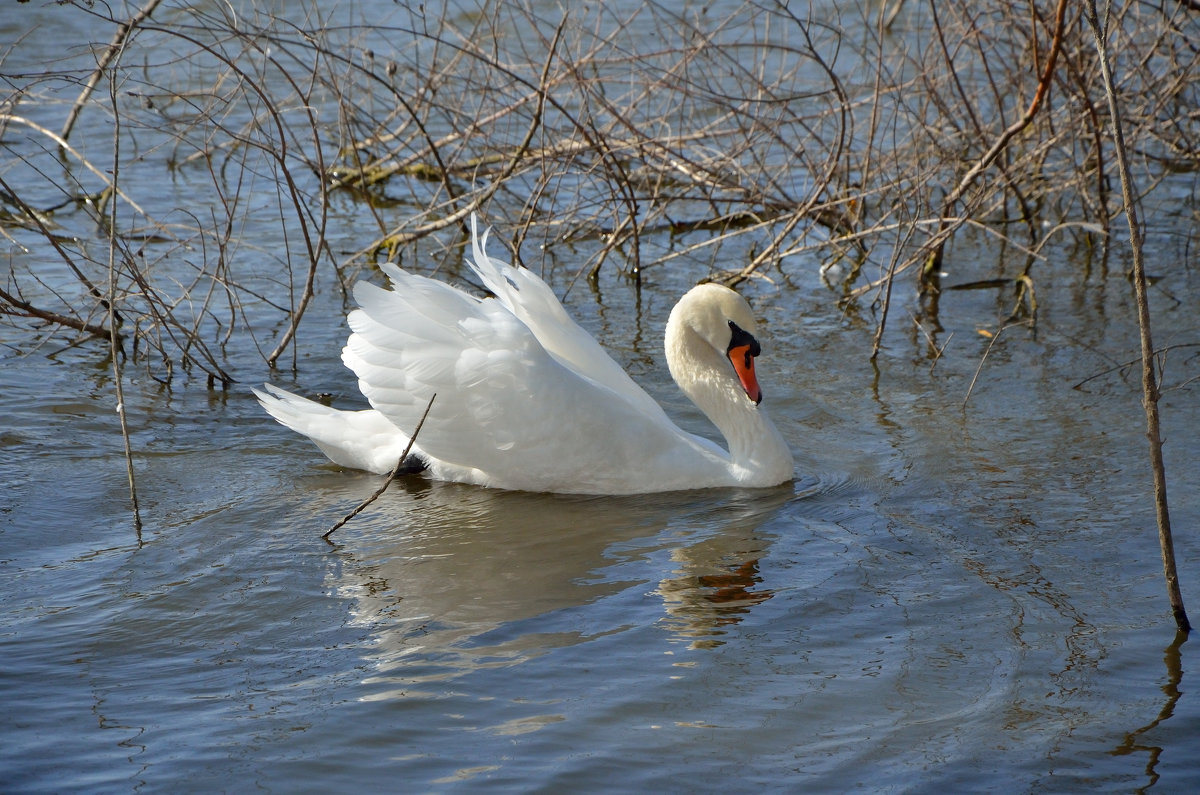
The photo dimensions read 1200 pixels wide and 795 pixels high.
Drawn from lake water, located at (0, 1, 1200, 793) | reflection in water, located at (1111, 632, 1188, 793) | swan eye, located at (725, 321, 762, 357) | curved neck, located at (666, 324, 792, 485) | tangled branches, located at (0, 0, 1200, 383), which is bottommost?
reflection in water, located at (1111, 632, 1188, 793)

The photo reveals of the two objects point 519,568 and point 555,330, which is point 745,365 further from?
point 519,568

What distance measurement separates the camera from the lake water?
11.5ft

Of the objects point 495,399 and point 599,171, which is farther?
point 599,171

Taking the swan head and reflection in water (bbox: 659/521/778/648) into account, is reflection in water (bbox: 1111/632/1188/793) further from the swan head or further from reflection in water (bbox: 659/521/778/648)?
the swan head

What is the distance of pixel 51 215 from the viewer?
970cm

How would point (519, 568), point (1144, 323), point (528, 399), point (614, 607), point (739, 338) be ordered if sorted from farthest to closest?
point (739, 338) < point (528, 399) < point (519, 568) < point (614, 607) < point (1144, 323)

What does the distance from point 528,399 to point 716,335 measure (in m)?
0.95

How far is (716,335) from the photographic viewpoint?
579 centimetres

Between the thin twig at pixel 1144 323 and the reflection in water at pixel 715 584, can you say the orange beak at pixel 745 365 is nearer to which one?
the reflection in water at pixel 715 584

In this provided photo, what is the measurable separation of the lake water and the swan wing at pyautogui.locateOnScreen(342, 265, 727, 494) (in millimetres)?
171

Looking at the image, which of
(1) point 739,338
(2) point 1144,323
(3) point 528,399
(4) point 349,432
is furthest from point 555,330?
(2) point 1144,323

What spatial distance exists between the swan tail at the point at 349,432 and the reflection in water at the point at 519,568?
0.62ft

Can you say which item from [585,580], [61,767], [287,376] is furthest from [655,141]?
[61,767]

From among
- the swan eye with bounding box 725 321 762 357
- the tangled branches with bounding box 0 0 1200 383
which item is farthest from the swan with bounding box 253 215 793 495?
the tangled branches with bounding box 0 0 1200 383
